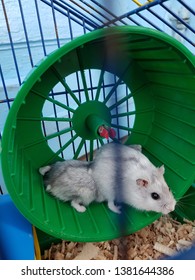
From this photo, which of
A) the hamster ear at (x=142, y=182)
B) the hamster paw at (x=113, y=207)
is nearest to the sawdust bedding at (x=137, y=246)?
the hamster paw at (x=113, y=207)

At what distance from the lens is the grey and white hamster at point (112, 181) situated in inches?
38.2

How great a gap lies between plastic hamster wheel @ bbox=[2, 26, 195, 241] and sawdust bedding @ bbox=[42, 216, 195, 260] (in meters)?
0.12

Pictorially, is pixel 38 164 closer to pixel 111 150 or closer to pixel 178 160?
pixel 111 150

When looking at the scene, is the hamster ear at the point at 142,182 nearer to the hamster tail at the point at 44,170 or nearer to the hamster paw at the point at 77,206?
the hamster paw at the point at 77,206

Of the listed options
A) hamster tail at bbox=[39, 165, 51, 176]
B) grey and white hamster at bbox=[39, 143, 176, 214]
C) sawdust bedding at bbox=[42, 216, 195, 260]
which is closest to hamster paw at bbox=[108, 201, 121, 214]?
grey and white hamster at bbox=[39, 143, 176, 214]

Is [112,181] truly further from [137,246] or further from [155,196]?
[137,246]

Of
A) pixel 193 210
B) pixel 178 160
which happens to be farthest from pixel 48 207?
pixel 193 210

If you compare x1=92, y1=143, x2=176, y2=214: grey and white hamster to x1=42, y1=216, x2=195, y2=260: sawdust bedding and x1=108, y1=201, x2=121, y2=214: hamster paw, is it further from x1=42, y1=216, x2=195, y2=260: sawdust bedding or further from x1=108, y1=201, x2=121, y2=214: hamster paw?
x1=42, y1=216, x2=195, y2=260: sawdust bedding

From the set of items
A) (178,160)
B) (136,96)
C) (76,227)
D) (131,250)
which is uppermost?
(136,96)

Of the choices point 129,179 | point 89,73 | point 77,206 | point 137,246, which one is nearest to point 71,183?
point 77,206

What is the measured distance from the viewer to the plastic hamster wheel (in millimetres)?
870

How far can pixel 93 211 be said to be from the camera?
103cm

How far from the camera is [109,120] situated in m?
1.10

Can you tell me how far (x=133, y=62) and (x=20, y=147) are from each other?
1.74 ft
